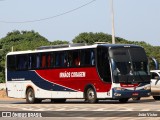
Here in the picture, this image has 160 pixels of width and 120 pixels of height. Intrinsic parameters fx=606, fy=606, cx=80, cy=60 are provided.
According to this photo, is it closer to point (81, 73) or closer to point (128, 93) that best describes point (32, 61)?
point (81, 73)

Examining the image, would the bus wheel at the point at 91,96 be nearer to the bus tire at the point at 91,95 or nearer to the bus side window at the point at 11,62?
the bus tire at the point at 91,95

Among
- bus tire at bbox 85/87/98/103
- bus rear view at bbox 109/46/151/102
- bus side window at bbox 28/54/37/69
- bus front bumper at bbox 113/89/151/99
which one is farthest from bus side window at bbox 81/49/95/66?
bus side window at bbox 28/54/37/69

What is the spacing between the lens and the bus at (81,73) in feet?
98.2

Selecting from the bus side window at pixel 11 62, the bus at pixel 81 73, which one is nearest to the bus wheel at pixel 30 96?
the bus at pixel 81 73

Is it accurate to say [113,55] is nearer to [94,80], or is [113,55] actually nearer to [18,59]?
[94,80]

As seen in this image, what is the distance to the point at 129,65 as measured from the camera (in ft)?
98.8

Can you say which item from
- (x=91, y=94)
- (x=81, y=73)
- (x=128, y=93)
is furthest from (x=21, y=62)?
(x=128, y=93)

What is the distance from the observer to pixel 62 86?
33219 mm

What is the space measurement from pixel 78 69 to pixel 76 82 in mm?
830

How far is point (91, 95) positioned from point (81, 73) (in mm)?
1292

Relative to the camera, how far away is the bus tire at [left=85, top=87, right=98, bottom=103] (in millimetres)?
30875

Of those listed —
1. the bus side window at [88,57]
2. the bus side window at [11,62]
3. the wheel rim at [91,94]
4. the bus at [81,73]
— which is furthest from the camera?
the bus side window at [11,62]

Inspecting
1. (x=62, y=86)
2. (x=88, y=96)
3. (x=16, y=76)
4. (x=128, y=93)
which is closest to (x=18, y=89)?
(x=16, y=76)

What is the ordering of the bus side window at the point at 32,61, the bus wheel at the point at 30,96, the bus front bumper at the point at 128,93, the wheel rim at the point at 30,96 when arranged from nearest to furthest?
the bus front bumper at the point at 128,93 < the bus side window at the point at 32,61 < the bus wheel at the point at 30,96 < the wheel rim at the point at 30,96
